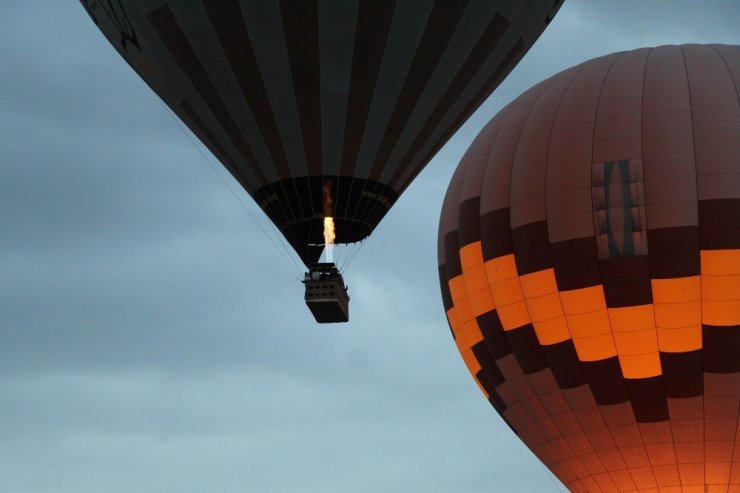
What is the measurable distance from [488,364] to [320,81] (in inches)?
189

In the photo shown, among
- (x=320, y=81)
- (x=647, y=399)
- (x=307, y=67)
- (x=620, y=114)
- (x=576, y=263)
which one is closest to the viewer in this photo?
(x=647, y=399)

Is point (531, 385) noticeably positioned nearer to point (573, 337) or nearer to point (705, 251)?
point (573, 337)

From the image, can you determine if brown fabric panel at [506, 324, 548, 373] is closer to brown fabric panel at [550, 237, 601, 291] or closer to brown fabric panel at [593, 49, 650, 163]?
brown fabric panel at [550, 237, 601, 291]

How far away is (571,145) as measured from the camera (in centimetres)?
1866

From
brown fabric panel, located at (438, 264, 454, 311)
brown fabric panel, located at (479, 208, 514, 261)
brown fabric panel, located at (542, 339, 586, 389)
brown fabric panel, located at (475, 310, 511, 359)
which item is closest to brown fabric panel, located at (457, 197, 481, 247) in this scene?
brown fabric panel, located at (479, 208, 514, 261)

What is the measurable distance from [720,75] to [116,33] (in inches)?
361

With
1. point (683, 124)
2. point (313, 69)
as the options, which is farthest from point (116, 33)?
point (683, 124)

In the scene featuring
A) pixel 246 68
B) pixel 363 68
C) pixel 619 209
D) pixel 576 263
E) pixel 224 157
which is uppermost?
pixel 246 68

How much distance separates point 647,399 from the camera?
18.2 metres

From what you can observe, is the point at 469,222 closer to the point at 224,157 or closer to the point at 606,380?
the point at 606,380

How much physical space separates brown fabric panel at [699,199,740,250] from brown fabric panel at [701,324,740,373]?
103 centimetres

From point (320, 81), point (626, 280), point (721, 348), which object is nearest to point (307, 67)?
point (320, 81)

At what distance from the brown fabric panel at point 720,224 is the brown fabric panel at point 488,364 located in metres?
3.51

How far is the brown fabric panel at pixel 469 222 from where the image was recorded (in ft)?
64.2
